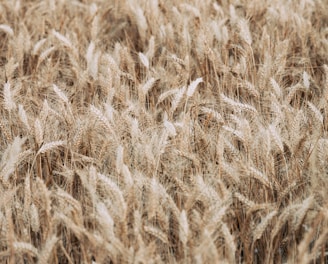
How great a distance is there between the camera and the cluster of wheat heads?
1.33 metres

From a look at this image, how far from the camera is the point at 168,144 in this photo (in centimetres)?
168

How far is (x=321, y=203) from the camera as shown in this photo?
4.90ft

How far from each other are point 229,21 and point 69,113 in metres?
1.17

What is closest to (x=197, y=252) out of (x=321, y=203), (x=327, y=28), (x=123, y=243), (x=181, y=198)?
(x=123, y=243)

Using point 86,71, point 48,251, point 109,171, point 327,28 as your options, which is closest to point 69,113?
point 109,171

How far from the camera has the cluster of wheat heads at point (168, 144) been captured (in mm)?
1333

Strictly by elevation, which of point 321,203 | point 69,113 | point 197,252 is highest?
point 69,113

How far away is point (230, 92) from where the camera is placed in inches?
81.6

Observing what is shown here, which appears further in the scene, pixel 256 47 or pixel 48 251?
pixel 256 47

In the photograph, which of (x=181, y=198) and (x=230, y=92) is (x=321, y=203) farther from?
(x=230, y=92)

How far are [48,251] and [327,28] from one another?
5.82 feet

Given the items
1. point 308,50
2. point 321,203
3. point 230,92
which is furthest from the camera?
point 308,50

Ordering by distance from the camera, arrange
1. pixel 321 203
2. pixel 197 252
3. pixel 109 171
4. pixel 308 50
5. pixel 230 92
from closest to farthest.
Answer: pixel 197 252, pixel 321 203, pixel 109 171, pixel 230 92, pixel 308 50

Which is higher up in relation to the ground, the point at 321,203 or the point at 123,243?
the point at 123,243
